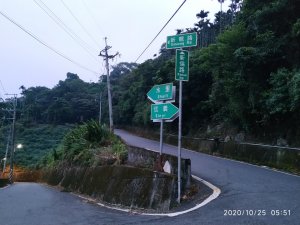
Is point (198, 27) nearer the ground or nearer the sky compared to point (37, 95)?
nearer the sky

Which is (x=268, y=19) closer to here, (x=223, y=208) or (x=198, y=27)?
(x=223, y=208)

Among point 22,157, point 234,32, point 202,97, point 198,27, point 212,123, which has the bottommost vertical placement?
point 22,157

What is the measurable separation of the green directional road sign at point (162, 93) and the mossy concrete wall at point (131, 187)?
2.20 meters

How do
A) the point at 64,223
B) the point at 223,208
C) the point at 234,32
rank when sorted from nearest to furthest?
the point at 223,208 → the point at 64,223 → the point at 234,32

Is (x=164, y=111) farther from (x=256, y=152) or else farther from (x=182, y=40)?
(x=256, y=152)

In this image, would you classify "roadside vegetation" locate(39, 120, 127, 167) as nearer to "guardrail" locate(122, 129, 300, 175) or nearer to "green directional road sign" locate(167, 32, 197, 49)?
"guardrail" locate(122, 129, 300, 175)

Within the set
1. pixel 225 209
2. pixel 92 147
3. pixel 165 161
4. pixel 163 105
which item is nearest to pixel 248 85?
pixel 92 147

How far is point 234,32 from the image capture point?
74.9 ft

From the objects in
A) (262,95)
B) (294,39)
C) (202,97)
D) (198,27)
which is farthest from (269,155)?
(198,27)

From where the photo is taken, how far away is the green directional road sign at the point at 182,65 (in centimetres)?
1084

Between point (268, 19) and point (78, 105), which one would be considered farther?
point (78, 105)

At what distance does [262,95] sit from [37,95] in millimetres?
69880

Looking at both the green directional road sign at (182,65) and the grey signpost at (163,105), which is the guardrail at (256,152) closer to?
the grey signpost at (163,105)

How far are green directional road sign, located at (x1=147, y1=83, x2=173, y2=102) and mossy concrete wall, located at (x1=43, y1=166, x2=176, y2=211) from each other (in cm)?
220
